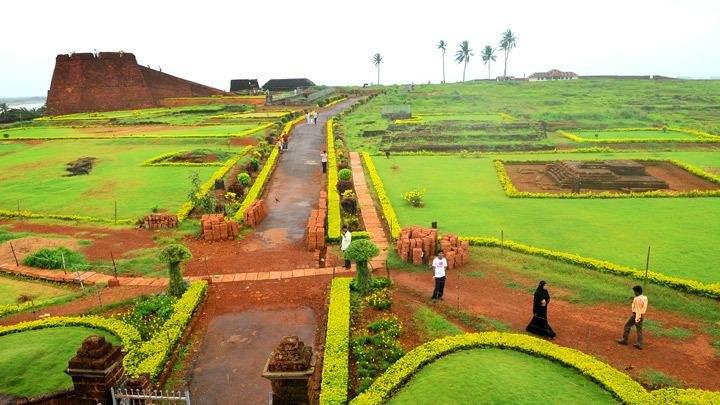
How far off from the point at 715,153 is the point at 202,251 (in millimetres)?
28687

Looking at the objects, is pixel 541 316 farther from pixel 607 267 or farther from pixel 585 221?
pixel 585 221

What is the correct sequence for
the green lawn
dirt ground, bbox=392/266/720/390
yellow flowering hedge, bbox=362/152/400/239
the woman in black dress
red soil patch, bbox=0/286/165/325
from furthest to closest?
1. yellow flowering hedge, bbox=362/152/400/239
2. the green lawn
3. red soil patch, bbox=0/286/165/325
4. the woman in black dress
5. dirt ground, bbox=392/266/720/390

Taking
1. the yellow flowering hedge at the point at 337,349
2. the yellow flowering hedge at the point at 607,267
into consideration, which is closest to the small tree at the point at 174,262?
the yellow flowering hedge at the point at 337,349

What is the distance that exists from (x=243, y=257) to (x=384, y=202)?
605cm

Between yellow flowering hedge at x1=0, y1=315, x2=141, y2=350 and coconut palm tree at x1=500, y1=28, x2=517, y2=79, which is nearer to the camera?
yellow flowering hedge at x1=0, y1=315, x2=141, y2=350

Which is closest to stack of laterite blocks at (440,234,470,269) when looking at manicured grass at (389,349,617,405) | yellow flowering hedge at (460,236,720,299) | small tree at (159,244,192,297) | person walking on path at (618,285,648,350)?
yellow flowering hedge at (460,236,720,299)

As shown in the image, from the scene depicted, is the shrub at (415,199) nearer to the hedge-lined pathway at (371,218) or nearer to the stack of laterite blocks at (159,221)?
the hedge-lined pathway at (371,218)

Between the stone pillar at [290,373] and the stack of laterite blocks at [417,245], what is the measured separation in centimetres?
645

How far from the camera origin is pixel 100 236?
15.1 meters

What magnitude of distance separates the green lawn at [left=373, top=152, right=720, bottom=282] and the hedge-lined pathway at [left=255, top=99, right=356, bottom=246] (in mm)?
3429

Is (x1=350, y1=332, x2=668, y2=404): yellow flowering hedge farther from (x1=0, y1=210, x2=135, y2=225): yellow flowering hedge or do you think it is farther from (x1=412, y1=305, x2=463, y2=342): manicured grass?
(x1=0, y1=210, x2=135, y2=225): yellow flowering hedge

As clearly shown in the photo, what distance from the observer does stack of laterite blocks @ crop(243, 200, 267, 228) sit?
15758 mm

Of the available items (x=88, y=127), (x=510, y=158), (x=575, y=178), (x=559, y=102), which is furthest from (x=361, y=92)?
(x=575, y=178)

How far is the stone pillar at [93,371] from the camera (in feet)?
19.6
